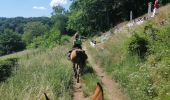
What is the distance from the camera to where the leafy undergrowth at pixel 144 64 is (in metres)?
10.0

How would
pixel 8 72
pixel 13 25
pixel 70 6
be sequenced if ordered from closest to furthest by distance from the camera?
pixel 8 72 < pixel 70 6 < pixel 13 25

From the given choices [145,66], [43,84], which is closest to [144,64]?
[145,66]

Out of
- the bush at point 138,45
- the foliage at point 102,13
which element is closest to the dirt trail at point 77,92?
the bush at point 138,45

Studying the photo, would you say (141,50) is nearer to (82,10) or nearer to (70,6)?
(82,10)

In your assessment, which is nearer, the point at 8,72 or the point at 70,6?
the point at 8,72

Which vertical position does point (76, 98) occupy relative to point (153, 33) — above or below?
below

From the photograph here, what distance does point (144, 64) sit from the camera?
40.4 feet

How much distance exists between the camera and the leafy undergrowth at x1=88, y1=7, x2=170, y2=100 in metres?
10.0

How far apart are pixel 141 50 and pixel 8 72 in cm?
548

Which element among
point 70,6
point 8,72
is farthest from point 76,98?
point 70,6

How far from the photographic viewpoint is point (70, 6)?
68312mm

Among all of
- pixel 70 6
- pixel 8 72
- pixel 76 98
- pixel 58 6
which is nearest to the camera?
pixel 76 98

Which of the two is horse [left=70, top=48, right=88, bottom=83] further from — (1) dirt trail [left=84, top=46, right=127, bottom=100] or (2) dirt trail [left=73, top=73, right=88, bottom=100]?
(1) dirt trail [left=84, top=46, right=127, bottom=100]

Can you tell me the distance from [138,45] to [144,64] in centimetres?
349
